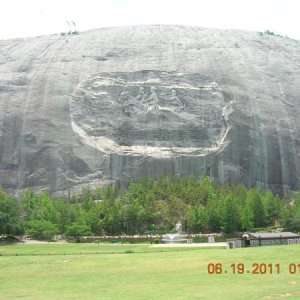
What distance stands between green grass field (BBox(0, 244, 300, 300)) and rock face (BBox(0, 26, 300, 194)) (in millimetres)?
50101

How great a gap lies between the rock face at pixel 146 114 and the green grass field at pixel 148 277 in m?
50.1

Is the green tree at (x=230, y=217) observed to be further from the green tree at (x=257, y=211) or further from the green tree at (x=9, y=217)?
the green tree at (x=9, y=217)

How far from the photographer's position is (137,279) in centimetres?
2395

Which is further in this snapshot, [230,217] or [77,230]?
[230,217]

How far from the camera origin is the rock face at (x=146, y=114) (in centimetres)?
8438

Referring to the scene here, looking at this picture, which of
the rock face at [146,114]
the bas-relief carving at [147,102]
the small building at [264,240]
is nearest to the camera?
the small building at [264,240]

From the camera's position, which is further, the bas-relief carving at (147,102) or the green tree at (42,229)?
the bas-relief carving at (147,102)

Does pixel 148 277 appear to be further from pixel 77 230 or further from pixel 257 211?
pixel 257 211
